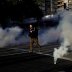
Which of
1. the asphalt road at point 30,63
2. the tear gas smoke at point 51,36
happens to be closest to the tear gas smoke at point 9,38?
the tear gas smoke at point 51,36

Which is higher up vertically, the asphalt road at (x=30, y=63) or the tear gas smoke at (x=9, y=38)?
the asphalt road at (x=30, y=63)

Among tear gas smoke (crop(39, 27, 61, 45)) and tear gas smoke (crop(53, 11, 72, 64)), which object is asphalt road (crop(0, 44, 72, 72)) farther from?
tear gas smoke (crop(39, 27, 61, 45))

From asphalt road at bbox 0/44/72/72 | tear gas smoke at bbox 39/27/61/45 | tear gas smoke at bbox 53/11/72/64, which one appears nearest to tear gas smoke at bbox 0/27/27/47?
tear gas smoke at bbox 39/27/61/45

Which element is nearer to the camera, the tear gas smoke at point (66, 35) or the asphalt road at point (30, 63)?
the asphalt road at point (30, 63)

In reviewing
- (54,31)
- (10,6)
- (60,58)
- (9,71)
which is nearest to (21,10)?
(10,6)

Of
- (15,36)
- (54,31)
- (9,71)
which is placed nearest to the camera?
(9,71)

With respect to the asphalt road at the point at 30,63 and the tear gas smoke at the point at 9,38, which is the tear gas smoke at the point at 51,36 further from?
the asphalt road at the point at 30,63

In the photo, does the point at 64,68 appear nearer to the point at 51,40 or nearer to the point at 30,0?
the point at 51,40

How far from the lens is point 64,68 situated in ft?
46.7

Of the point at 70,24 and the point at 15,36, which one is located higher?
the point at 70,24

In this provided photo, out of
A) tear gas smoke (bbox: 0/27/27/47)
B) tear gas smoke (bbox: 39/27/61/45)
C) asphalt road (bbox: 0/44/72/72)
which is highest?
asphalt road (bbox: 0/44/72/72)

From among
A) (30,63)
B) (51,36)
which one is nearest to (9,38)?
(51,36)

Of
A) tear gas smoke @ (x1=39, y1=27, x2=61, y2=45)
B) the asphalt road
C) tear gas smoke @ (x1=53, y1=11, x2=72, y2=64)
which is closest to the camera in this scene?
the asphalt road

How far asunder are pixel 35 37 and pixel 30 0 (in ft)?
105
